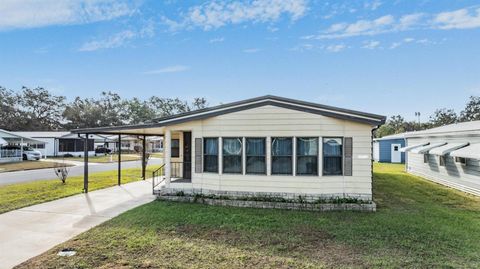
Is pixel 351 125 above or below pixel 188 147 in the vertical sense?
above

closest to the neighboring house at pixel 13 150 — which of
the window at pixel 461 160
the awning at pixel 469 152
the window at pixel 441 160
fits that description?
the awning at pixel 469 152

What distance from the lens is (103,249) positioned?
214 inches

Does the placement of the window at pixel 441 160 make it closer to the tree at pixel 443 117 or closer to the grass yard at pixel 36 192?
the grass yard at pixel 36 192

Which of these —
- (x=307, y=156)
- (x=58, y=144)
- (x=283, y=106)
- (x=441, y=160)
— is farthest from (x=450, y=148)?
(x=58, y=144)

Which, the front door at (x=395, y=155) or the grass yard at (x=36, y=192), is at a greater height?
the front door at (x=395, y=155)

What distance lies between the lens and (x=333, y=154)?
905 cm

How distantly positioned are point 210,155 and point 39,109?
5758 centimetres

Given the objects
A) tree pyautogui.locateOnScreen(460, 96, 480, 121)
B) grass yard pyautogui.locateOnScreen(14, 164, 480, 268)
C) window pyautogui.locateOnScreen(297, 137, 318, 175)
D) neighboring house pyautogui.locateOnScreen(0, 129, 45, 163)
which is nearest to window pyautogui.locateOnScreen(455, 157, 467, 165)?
grass yard pyautogui.locateOnScreen(14, 164, 480, 268)

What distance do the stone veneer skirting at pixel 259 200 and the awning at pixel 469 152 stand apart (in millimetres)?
4396

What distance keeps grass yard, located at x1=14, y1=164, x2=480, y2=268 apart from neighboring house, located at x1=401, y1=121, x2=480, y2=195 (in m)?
2.93

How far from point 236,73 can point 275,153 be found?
1495 cm

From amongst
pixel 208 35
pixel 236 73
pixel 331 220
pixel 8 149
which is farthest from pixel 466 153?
pixel 8 149

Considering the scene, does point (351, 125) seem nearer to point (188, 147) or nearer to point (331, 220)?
point (331, 220)

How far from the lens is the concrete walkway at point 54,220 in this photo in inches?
220
